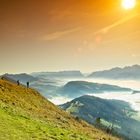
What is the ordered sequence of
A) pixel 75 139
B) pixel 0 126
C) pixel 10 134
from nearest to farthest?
pixel 10 134
pixel 0 126
pixel 75 139

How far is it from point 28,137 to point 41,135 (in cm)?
354

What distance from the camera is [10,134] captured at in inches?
1554

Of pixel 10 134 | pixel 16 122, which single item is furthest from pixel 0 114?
pixel 10 134

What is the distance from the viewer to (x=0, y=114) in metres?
50.2

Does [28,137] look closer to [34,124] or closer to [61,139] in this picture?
[61,139]

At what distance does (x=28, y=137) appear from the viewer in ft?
133

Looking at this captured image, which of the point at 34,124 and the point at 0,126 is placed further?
the point at 34,124

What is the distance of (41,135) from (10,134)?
578 centimetres

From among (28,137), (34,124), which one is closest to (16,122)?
(34,124)

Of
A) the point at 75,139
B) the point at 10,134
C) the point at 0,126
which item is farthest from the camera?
the point at 75,139

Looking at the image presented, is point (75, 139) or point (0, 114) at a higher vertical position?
point (0, 114)

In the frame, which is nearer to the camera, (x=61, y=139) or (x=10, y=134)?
(x=10, y=134)

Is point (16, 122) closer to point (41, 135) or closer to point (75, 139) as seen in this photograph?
point (41, 135)

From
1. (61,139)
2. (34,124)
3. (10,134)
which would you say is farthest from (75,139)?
(10,134)
